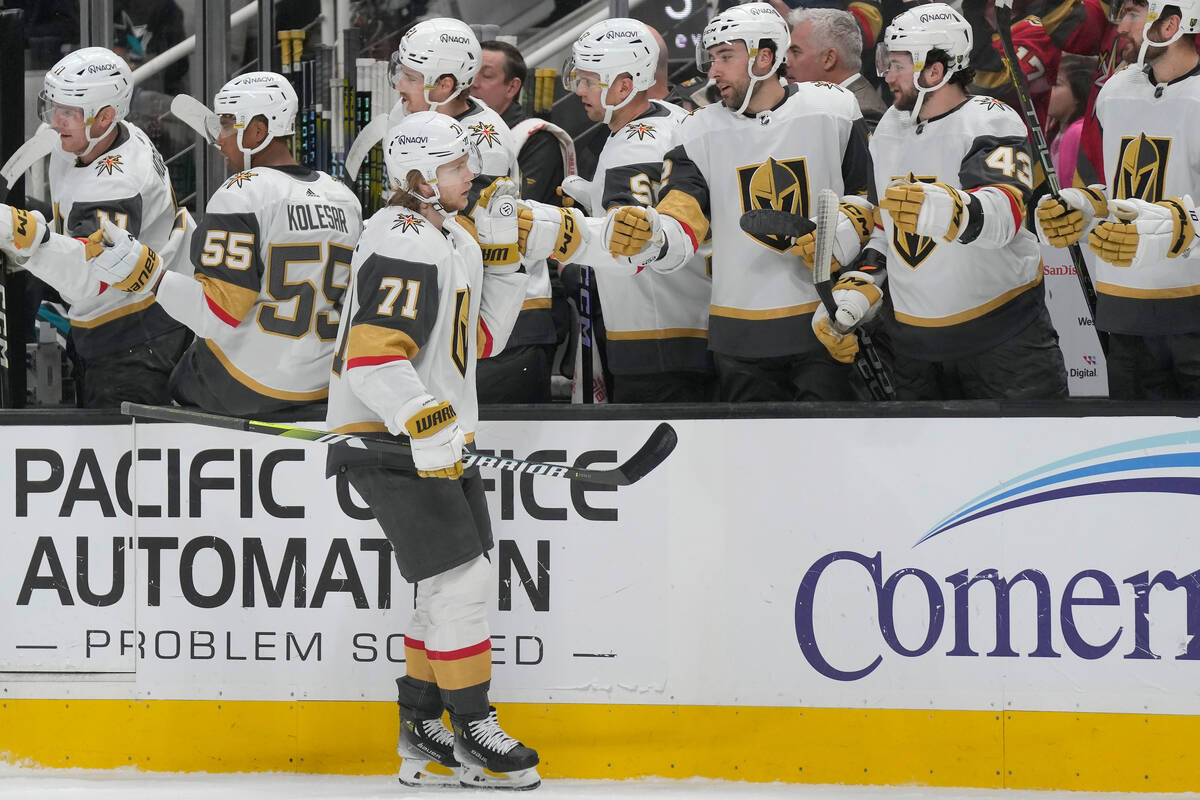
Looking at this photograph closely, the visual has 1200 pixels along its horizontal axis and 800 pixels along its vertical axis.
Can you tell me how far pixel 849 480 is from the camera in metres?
3.45

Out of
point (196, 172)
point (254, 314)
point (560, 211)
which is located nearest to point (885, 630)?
point (560, 211)

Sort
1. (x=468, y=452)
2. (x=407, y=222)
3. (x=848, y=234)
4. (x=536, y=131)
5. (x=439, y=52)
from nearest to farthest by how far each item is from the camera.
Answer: (x=407, y=222) → (x=468, y=452) → (x=848, y=234) → (x=439, y=52) → (x=536, y=131)

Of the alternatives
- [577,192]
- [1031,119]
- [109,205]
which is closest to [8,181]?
[109,205]

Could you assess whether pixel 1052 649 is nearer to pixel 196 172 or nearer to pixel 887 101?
pixel 887 101

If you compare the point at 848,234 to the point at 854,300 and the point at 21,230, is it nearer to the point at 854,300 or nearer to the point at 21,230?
the point at 854,300

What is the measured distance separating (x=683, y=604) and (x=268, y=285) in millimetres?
1249

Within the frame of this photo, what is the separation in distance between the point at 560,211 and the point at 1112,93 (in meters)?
1.36

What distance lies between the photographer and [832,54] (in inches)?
169

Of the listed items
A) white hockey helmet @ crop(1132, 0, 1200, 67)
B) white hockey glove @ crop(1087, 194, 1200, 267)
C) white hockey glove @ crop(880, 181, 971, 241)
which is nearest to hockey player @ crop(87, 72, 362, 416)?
white hockey glove @ crop(880, 181, 971, 241)

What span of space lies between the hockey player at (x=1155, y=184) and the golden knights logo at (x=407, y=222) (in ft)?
4.89

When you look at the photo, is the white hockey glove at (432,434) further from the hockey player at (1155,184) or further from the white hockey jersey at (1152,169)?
the white hockey jersey at (1152,169)

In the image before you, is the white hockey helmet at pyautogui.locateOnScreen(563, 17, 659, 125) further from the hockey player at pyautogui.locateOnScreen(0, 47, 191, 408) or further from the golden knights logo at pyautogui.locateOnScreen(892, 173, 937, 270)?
the hockey player at pyautogui.locateOnScreen(0, 47, 191, 408)

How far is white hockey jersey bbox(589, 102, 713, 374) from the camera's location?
3.95 m

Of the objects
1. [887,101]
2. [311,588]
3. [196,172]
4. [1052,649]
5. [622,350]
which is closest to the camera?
[1052,649]
